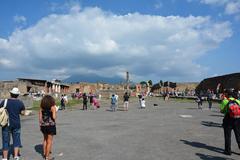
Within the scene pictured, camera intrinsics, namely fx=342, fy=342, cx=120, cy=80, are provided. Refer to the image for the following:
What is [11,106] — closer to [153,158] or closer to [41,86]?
[153,158]

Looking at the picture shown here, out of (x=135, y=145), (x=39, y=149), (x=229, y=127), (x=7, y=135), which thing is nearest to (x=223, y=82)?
(x=135, y=145)

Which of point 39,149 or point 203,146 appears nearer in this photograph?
point 39,149

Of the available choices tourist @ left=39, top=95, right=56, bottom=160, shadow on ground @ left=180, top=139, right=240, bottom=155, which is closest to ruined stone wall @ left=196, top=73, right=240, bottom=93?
shadow on ground @ left=180, top=139, right=240, bottom=155

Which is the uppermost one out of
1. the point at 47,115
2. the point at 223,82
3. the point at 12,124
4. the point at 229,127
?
the point at 223,82

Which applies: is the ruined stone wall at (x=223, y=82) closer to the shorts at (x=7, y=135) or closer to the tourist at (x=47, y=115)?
the tourist at (x=47, y=115)

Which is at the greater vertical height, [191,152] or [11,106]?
[11,106]

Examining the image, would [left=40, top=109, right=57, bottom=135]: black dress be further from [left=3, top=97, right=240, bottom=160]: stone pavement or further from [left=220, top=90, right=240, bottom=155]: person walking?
[left=220, top=90, right=240, bottom=155]: person walking

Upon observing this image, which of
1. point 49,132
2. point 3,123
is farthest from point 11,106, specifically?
point 49,132

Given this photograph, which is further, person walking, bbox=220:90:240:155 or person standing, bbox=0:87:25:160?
person walking, bbox=220:90:240:155

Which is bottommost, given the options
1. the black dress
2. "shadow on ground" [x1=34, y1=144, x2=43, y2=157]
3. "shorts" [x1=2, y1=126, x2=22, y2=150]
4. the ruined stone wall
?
"shadow on ground" [x1=34, y1=144, x2=43, y2=157]

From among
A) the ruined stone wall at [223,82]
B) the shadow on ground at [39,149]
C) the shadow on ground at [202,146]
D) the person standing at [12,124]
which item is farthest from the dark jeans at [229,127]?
the ruined stone wall at [223,82]

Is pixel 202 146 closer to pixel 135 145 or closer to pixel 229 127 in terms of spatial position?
pixel 229 127

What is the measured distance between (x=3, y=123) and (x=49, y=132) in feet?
3.61

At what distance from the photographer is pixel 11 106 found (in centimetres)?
827
